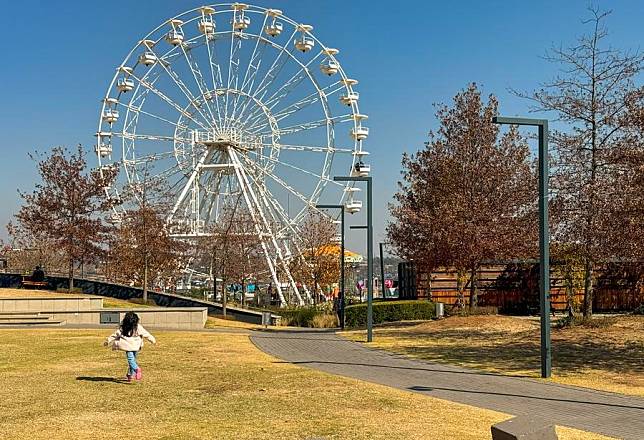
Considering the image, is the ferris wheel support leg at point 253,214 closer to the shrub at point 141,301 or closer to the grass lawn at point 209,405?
the shrub at point 141,301

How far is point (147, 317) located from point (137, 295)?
466 inches

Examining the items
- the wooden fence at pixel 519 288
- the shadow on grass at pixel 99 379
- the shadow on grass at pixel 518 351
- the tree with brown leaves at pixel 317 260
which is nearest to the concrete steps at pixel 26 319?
the shadow on grass at pixel 518 351

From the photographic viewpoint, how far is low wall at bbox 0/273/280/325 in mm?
38344

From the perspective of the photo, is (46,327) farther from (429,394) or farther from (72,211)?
(429,394)

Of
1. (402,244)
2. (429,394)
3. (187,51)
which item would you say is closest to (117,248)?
(187,51)

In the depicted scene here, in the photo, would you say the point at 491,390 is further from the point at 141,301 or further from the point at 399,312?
the point at 141,301

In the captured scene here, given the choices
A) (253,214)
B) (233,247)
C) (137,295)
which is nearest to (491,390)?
(233,247)

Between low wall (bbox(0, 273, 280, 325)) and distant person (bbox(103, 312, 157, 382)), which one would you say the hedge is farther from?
distant person (bbox(103, 312, 157, 382))

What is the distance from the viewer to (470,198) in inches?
1100

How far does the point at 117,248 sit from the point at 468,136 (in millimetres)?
20588

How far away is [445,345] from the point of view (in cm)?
2027

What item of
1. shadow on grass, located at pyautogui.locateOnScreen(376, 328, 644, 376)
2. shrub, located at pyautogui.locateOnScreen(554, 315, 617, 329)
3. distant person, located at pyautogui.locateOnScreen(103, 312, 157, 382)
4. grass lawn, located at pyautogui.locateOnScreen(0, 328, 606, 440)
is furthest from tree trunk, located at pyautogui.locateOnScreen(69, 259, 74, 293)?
distant person, located at pyautogui.locateOnScreen(103, 312, 157, 382)

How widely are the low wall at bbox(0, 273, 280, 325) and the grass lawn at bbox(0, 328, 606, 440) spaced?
21349 millimetres

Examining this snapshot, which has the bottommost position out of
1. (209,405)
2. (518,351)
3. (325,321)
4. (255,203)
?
(325,321)
